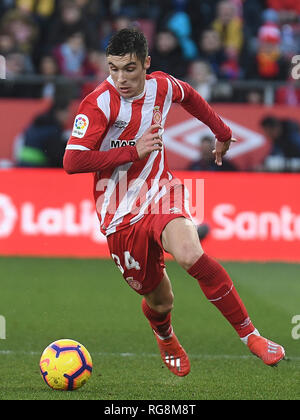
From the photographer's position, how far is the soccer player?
17.9 feet

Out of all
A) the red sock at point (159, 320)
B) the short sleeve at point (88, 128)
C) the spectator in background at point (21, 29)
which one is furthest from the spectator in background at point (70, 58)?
the short sleeve at point (88, 128)

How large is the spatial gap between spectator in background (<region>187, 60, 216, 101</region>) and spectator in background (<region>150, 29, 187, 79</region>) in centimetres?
14

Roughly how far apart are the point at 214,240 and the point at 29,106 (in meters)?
3.24

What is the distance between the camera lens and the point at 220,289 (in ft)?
17.9

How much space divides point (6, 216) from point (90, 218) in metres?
1.06

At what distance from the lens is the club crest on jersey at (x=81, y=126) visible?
550cm

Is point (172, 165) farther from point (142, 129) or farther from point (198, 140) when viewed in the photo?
point (142, 129)

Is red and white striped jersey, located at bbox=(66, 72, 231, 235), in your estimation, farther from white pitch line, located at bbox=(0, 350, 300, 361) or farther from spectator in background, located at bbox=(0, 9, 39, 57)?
spectator in background, located at bbox=(0, 9, 39, 57)

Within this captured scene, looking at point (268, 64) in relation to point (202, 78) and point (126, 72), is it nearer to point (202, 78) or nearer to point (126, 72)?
point (202, 78)

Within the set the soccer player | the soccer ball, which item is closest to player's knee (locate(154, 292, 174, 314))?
the soccer player

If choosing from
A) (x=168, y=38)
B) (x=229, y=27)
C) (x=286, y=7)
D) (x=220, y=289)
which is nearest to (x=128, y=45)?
(x=220, y=289)

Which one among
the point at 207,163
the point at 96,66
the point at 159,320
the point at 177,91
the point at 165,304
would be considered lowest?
the point at 207,163

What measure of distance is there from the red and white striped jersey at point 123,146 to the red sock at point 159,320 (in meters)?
0.67

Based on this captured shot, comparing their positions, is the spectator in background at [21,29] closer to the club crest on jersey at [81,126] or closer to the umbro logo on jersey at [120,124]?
the umbro logo on jersey at [120,124]
